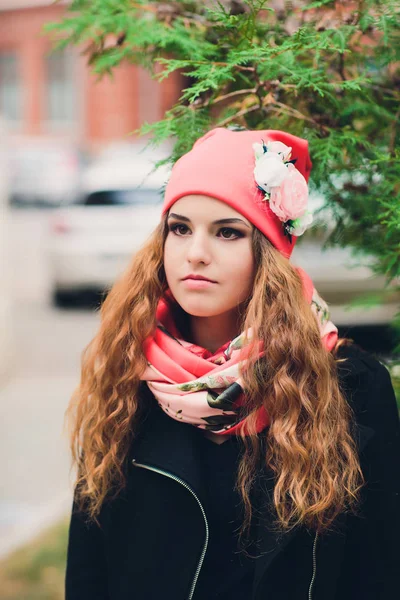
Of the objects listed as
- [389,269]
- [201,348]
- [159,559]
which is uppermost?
[389,269]

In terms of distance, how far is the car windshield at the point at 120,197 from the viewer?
9.05 metres

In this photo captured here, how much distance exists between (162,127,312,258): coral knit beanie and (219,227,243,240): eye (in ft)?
0.15

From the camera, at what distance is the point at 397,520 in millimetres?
1836

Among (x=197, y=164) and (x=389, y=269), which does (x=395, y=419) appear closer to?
(x=389, y=269)

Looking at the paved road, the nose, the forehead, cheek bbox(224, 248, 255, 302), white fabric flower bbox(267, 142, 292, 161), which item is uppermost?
white fabric flower bbox(267, 142, 292, 161)

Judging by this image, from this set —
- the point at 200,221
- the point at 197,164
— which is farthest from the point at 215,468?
the point at 197,164

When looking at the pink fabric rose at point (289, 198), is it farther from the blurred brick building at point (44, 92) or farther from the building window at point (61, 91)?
the building window at point (61, 91)

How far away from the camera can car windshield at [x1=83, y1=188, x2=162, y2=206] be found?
9055 millimetres

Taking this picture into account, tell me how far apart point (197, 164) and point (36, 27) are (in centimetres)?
2840

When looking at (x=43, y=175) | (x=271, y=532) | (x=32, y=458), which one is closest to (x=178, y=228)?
(x=271, y=532)

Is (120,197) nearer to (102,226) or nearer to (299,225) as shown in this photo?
(102,226)

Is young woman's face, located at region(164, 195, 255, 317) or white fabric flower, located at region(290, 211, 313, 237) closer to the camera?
young woman's face, located at region(164, 195, 255, 317)

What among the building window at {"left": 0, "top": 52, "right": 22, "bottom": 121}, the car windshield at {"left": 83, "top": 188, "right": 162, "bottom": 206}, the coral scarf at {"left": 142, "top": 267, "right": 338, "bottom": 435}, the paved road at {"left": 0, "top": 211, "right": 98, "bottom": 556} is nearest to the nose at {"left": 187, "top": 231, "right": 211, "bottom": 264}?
the coral scarf at {"left": 142, "top": 267, "right": 338, "bottom": 435}

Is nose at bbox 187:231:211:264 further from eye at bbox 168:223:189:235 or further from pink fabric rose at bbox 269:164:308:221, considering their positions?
pink fabric rose at bbox 269:164:308:221
